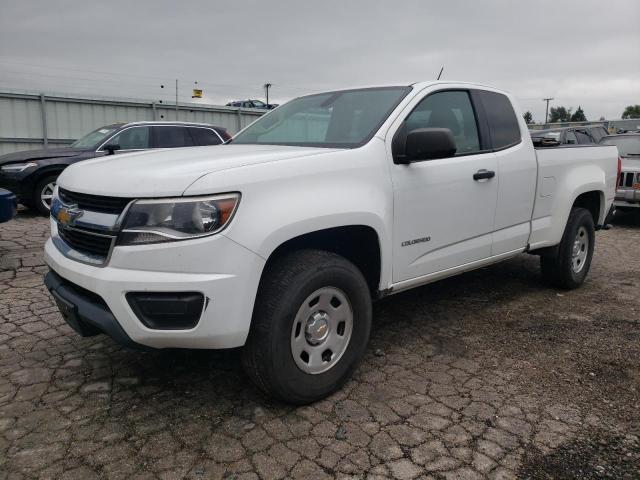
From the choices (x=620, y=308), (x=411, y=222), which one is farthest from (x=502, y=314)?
(x=411, y=222)

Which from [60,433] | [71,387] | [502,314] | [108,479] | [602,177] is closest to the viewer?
[108,479]

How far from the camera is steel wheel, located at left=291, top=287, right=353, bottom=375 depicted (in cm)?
275

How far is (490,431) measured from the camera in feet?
8.81

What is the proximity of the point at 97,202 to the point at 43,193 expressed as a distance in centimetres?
696

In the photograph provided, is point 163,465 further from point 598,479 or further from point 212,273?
point 598,479

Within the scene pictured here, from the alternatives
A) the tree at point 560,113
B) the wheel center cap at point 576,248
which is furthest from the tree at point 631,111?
the wheel center cap at point 576,248

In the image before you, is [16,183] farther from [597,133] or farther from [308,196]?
[597,133]

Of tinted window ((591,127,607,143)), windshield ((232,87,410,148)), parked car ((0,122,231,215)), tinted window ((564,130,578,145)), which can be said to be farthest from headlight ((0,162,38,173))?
tinted window ((591,127,607,143))

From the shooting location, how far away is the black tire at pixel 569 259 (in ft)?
16.0

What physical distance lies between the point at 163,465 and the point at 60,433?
2.09 feet

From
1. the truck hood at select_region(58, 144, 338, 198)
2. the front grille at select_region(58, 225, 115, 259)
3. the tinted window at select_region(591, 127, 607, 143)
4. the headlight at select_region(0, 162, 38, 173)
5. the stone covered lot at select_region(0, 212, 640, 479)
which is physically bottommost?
the stone covered lot at select_region(0, 212, 640, 479)

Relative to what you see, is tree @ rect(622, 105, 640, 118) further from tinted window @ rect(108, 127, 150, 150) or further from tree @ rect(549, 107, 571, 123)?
tinted window @ rect(108, 127, 150, 150)

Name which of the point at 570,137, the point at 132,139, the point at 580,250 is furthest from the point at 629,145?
the point at 132,139

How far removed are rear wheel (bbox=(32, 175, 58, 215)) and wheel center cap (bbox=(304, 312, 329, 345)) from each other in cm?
733
